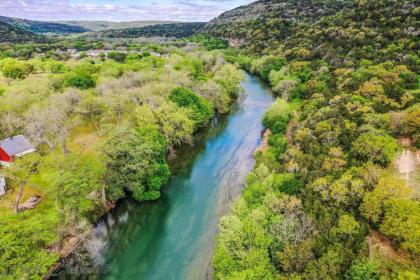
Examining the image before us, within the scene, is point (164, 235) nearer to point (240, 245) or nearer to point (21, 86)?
point (240, 245)

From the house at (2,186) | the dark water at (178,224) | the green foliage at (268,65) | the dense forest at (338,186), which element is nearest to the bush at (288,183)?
the dense forest at (338,186)

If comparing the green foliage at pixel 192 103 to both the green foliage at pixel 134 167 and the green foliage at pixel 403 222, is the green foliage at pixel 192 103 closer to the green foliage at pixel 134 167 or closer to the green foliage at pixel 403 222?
the green foliage at pixel 134 167

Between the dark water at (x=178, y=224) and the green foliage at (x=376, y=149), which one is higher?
the green foliage at (x=376, y=149)

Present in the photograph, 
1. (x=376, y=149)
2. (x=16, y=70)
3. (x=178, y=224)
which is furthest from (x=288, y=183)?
(x=16, y=70)

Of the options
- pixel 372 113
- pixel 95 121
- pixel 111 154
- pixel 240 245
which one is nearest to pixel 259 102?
pixel 372 113

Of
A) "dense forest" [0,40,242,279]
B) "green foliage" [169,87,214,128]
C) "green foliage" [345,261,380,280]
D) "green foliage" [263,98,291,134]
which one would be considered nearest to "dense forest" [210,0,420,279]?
"green foliage" [345,261,380,280]
